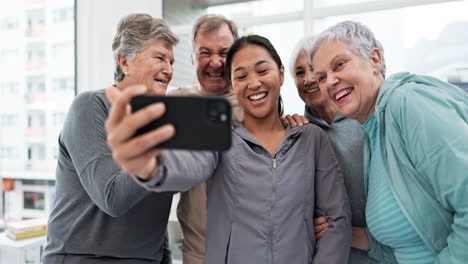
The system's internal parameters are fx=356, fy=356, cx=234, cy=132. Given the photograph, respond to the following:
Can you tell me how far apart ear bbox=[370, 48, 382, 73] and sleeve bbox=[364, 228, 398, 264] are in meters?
0.61

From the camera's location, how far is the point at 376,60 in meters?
1.26

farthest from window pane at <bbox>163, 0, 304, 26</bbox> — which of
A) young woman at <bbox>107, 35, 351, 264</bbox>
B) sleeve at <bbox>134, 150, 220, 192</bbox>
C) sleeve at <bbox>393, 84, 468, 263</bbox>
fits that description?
sleeve at <bbox>134, 150, 220, 192</bbox>

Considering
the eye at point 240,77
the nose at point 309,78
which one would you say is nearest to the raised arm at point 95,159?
the eye at point 240,77

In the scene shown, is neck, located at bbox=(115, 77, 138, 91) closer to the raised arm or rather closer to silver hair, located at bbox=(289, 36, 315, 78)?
the raised arm

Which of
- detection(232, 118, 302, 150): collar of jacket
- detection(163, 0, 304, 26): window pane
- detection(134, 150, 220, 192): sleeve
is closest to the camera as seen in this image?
detection(134, 150, 220, 192): sleeve

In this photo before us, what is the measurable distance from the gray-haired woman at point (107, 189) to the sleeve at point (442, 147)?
782 millimetres

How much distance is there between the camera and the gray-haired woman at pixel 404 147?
3.06ft

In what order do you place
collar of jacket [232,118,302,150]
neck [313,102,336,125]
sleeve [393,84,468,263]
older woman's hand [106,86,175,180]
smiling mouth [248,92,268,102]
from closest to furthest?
older woman's hand [106,86,175,180] → sleeve [393,84,468,263] → collar of jacket [232,118,302,150] → smiling mouth [248,92,268,102] → neck [313,102,336,125]

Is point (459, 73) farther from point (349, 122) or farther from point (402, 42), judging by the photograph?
point (349, 122)

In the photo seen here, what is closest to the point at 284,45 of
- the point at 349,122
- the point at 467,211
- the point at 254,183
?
the point at 349,122

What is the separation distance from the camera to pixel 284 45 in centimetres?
299

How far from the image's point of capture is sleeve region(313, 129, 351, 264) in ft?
3.83

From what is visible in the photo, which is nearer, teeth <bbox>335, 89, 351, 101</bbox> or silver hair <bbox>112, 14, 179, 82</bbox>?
teeth <bbox>335, 89, 351, 101</bbox>

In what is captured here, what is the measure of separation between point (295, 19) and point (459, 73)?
1295 millimetres
